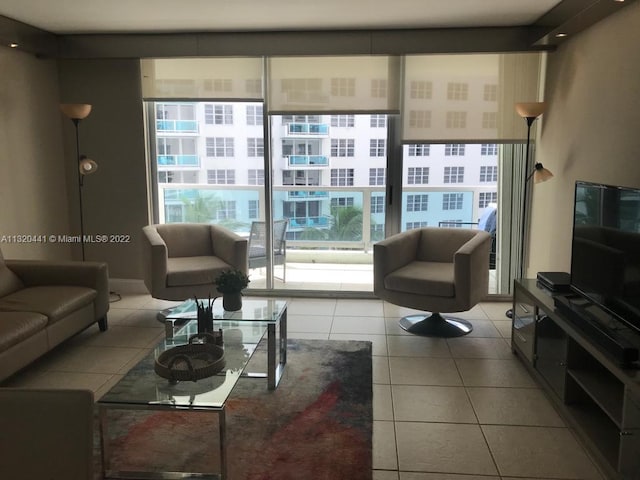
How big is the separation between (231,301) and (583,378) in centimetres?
200

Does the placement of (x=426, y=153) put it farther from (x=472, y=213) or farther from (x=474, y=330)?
(x=474, y=330)

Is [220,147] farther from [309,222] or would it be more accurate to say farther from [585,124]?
[585,124]

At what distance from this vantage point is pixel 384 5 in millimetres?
3904

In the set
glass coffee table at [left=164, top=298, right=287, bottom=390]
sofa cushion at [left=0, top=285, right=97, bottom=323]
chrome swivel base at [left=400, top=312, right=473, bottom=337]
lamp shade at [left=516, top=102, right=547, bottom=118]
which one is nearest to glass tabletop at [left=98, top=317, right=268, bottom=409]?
glass coffee table at [left=164, top=298, right=287, bottom=390]

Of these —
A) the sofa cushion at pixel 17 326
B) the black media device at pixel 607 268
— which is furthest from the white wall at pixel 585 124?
the sofa cushion at pixel 17 326

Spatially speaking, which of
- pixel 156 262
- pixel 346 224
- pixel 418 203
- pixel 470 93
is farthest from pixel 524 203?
pixel 156 262

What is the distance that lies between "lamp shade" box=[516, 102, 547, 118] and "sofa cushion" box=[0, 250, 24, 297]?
13.1 ft

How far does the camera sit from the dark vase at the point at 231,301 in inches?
132

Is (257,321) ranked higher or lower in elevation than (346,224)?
lower

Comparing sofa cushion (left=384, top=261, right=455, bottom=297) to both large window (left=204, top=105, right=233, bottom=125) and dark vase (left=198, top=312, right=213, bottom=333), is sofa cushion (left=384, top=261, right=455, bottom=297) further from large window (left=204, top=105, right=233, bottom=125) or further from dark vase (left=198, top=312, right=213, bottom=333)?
large window (left=204, top=105, right=233, bottom=125)

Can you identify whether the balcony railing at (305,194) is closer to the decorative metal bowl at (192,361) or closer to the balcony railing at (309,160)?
the balcony railing at (309,160)

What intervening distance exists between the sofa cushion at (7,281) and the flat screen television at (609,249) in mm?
3680

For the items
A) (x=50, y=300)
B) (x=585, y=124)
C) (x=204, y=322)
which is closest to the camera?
(x=204, y=322)

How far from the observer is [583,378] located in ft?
8.72
